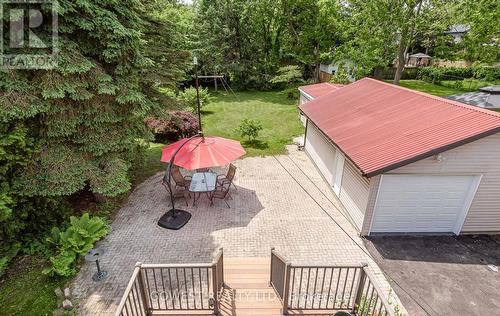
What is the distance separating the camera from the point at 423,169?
784 centimetres

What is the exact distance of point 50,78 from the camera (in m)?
6.90

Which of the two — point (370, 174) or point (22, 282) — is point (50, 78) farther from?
point (370, 174)

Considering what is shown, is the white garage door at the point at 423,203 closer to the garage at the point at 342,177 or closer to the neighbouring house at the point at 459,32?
the garage at the point at 342,177

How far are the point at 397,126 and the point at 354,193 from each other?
105 inches

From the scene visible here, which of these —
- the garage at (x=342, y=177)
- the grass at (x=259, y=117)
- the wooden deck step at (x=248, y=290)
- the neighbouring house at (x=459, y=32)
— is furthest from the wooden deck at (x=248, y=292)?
the neighbouring house at (x=459, y=32)

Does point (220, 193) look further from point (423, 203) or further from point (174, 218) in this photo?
point (423, 203)

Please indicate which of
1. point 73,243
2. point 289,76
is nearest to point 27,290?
point 73,243

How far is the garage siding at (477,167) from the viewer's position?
7.59m

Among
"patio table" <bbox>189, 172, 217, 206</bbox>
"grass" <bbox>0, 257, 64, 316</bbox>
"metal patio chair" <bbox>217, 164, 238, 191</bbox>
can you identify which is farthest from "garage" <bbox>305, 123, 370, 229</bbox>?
"grass" <bbox>0, 257, 64, 316</bbox>

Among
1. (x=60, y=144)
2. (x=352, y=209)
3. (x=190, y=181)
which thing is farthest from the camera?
(x=190, y=181)

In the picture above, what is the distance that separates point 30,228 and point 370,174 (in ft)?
32.9

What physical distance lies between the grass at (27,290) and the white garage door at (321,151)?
10054mm

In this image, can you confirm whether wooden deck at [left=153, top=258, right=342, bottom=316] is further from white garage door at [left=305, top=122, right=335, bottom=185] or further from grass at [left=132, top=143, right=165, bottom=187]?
grass at [left=132, top=143, right=165, bottom=187]

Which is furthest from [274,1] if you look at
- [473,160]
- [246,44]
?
[473,160]
